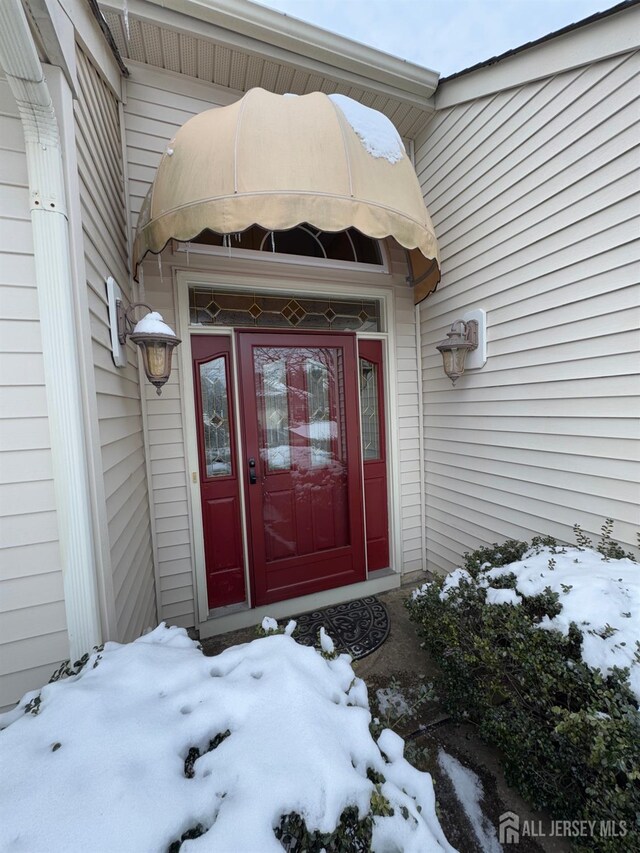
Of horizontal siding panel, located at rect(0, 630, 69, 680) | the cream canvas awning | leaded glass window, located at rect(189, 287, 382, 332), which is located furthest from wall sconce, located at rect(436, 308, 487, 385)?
horizontal siding panel, located at rect(0, 630, 69, 680)

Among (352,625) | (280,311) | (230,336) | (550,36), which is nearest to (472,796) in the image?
(352,625)

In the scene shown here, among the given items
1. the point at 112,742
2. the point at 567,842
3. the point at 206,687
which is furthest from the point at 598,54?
the point at 567,842

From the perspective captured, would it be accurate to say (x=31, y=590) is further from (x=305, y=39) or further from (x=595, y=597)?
(x=305, y=39)

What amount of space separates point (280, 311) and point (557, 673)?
8.26ft

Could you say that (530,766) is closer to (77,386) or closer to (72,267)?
(77,386)

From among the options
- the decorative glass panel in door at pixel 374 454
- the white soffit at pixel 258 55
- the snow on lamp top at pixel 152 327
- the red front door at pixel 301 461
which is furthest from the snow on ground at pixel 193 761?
the white soffit at pixel 258 55

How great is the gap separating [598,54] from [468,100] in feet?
2.88

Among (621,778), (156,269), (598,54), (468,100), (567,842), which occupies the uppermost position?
(468,100)

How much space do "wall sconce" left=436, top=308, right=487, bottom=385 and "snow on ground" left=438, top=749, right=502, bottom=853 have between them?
6.99 feet

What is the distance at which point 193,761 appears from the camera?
80 centimetres

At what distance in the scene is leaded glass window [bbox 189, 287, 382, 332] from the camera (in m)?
2.47

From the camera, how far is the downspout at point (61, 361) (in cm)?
109

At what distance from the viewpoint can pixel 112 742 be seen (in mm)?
770

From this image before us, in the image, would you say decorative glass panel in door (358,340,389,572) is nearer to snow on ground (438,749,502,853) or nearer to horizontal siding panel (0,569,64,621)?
snow on ground (438,749,502,853)
